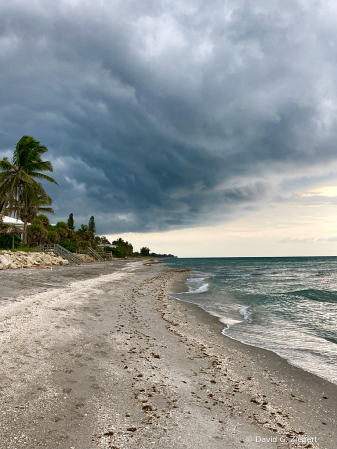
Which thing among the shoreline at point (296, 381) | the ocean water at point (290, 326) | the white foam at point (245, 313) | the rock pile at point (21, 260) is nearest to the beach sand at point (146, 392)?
the shoreline at point (296, 381)

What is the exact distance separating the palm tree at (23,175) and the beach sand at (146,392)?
3513 centimetres

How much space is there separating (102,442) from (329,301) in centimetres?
2077

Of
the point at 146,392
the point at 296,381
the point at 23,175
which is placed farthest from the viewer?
the point at 23,175

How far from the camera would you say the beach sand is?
3781 millimetres

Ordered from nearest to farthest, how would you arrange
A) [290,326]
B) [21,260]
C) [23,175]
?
[290,326], [21,260], [23,175]

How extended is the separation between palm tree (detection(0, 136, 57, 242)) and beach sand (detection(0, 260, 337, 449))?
115 feet

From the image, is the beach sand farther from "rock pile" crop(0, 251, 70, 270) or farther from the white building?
the white building

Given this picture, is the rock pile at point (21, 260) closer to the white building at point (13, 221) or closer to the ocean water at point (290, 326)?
the white building at point (13, 221)

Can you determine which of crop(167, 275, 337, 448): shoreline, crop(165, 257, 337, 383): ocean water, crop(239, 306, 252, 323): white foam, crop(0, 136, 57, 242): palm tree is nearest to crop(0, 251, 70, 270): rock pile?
crop(0, 136, 57, 242): palm tree

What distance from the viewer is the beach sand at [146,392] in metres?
3.78

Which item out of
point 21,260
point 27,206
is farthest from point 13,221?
point 21,260

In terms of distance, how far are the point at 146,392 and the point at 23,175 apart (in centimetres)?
4152

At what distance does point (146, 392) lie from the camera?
5.02 m

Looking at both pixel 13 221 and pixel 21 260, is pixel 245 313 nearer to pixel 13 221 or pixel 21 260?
Answer: pixel 21 260
